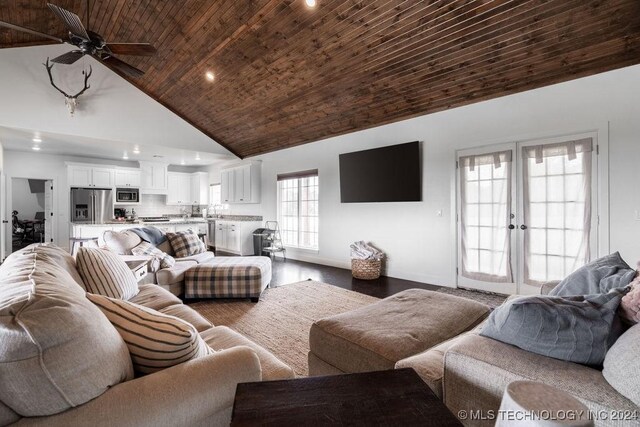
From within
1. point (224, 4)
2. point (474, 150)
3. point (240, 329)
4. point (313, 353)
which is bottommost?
point (240, 329)

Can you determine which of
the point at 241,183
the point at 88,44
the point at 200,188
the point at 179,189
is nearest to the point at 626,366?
the point at 88,44

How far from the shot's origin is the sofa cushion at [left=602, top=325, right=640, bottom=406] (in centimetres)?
85

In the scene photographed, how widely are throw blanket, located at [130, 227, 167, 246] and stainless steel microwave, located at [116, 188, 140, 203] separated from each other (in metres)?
4.19

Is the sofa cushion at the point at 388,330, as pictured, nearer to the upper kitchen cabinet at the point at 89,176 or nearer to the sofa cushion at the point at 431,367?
the sofa cushion at the point at 431,367

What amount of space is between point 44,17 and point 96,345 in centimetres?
559

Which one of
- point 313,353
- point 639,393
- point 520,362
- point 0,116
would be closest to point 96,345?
point 313,353

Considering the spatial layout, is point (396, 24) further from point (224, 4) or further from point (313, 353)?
point (313, 353)

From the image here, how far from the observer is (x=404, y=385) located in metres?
0.87

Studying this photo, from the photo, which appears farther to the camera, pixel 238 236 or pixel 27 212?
pixel 27 212

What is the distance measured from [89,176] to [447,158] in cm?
785

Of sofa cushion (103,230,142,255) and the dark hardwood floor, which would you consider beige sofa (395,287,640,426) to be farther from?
sofa cushion (103,230,142,255)

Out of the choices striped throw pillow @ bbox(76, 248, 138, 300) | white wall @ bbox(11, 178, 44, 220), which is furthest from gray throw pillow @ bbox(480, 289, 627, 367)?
white wall @ bbox(11, 178, 44, 220)

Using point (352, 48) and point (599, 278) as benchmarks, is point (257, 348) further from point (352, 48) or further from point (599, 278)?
point (352, 48)

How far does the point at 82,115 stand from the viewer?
5508 mm
